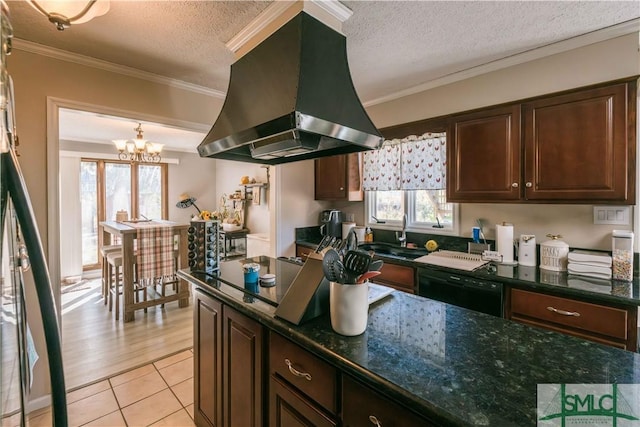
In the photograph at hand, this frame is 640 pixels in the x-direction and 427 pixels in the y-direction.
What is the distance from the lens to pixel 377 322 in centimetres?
116

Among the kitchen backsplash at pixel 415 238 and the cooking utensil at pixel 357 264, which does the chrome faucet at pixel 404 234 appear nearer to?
the kitchen backsplash at pixel 415 238

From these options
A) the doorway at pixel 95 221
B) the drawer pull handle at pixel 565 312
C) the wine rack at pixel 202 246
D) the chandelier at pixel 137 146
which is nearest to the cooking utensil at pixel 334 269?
the wine rack at pixel 202 246

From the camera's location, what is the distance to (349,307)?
39.8 inches

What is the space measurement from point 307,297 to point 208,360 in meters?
0.95

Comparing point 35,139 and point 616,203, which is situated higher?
point 35,139

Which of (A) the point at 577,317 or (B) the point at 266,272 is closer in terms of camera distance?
(A) the point at 577,317

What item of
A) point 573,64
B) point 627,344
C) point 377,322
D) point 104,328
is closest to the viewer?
point 377,322

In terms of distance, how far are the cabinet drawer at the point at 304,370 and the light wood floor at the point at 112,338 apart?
7.01 feet

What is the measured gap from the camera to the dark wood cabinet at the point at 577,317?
1.55m

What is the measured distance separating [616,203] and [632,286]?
0.50m

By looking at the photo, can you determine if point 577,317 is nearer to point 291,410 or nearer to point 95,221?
point 291,410

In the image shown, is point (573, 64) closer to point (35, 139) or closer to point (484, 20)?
point (484, 20)

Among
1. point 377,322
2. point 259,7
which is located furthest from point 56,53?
point 377,322

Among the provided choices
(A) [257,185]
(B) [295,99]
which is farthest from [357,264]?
(A) [257,185]
